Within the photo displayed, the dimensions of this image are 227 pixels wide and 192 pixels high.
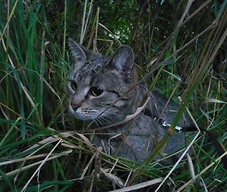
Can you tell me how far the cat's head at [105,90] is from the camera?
1.64 meters

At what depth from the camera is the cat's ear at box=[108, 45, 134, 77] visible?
5.28ft

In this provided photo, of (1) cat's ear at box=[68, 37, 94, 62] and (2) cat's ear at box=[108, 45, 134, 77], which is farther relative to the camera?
Answer: (1) cat's ear at box=[68, 37, 94, 62]

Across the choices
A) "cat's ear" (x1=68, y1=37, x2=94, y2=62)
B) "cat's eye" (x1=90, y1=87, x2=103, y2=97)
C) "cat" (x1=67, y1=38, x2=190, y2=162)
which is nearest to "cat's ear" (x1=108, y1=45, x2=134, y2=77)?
"cat" (x1=67, y1=38, x2=190, y2=162)

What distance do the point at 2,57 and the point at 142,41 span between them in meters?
1.25

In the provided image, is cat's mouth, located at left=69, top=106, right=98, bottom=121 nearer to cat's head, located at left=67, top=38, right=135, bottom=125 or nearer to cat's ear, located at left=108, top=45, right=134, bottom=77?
cat's head, located at left=67, top=38, right=135, bottom=125

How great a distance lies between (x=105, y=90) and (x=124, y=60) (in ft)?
0.58

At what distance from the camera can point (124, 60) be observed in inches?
65.8

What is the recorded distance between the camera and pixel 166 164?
1637 millimetres

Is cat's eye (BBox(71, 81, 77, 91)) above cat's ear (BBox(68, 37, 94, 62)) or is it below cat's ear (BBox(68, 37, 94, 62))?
below

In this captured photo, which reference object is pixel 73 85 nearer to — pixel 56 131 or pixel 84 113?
pixel 84 113

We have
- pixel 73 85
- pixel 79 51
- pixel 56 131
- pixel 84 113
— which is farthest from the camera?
pixel 79 51

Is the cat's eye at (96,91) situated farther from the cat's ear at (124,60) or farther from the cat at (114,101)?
the cat's ear at (124,60)

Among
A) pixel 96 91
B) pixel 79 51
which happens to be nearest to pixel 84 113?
pixel 96 91

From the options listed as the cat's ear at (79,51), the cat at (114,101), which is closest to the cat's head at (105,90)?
the cat at (114,101)
